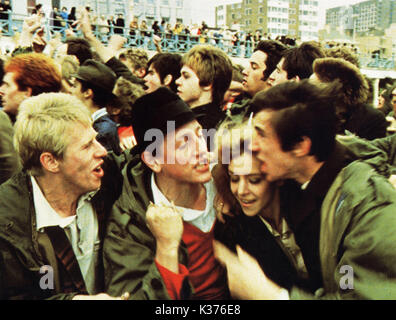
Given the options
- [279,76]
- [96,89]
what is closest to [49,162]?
[96,89]

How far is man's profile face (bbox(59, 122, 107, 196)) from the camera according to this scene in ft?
5.65

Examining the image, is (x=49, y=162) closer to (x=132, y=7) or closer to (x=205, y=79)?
(x=205, y=79)

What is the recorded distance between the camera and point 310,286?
157cm

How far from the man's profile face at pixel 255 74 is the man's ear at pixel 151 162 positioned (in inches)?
61.4

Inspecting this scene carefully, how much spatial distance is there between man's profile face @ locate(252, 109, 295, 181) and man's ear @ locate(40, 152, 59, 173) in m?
0.84

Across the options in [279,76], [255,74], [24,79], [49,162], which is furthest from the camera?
[255,74]

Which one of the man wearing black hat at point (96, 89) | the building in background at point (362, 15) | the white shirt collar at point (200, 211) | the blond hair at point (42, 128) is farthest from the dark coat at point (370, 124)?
the blond hair at point (42, 128)

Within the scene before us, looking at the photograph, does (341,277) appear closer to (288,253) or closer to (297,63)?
(288,253)

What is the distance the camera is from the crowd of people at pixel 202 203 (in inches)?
58.6

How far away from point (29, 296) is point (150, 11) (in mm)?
8603

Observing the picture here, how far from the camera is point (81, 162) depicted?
5.71ft

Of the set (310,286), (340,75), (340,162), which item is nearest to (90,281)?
(310,286)

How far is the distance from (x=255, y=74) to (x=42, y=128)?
6.21 ft

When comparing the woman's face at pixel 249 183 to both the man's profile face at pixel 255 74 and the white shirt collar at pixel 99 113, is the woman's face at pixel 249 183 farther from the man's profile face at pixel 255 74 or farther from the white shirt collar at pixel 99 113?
the man's profile face at pixel 255 74
